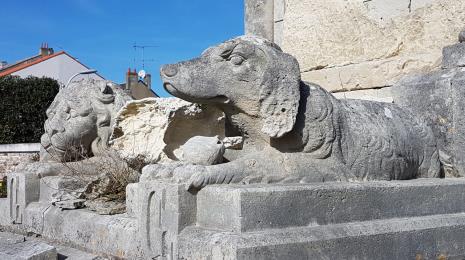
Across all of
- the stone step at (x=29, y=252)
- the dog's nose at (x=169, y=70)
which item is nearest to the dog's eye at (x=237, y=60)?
the dog's nose at (x=169, y=70)

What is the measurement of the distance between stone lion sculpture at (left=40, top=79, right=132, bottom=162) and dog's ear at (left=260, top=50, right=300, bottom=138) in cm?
219

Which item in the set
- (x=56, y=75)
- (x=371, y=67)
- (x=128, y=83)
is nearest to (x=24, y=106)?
(x=128, y=83)

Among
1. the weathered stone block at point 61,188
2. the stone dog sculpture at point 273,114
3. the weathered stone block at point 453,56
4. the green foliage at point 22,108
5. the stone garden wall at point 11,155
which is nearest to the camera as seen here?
the stone dog sculpture at point 273,114

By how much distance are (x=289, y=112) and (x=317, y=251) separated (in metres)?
0.88

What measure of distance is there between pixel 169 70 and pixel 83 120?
6.52ft

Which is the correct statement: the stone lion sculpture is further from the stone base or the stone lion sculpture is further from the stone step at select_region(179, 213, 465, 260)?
the stone step at select_region(179, 213, 465, 260)

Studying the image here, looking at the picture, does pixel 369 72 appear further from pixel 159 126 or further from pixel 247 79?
pixel 247 79

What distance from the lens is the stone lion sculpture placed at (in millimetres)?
5418

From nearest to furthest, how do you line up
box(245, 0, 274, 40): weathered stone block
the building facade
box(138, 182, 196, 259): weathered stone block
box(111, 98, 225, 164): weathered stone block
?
box(138, 182, 196, 259): weathered stone block, box(111, 98, 225, 164): weathered stone block, box(245, 0, 274, 40): weathered stone block, the building facade

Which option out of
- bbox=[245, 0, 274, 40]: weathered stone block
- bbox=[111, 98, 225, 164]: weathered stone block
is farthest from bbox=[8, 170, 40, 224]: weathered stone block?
bbox=[245, 0, 274, 40]: weathered stone block

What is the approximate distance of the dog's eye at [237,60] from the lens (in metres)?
3.66

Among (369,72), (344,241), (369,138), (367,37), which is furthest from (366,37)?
(344,241)

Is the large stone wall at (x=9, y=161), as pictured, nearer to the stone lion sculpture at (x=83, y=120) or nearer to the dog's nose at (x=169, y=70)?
the stone lion sculpture at (x=83, y=120)

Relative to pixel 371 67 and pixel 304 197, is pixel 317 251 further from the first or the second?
pixel 371 67
